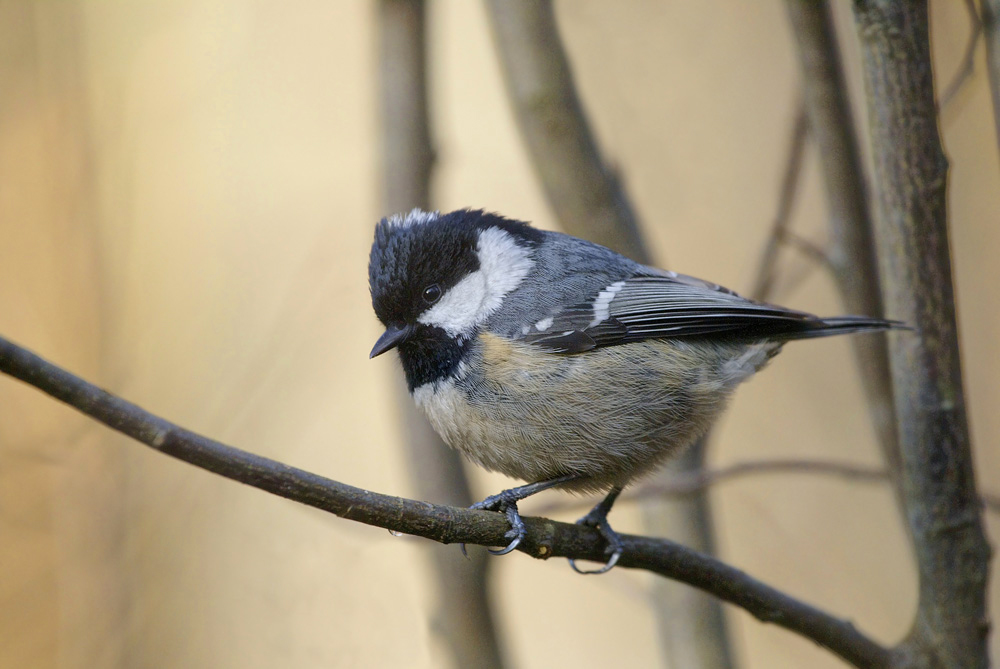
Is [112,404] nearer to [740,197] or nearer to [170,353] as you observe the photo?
[170,353]

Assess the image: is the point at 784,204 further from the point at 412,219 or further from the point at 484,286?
the point at 412,219

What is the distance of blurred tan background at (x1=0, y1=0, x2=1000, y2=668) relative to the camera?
2.12 metres

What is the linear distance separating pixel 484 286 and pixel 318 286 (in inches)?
43.8

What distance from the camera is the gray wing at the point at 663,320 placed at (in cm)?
165

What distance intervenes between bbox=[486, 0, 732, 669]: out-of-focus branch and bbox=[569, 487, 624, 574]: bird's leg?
341mm

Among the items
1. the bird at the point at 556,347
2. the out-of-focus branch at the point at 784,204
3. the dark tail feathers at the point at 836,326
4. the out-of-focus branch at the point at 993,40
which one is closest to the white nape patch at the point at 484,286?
the bird at the point at 556,347

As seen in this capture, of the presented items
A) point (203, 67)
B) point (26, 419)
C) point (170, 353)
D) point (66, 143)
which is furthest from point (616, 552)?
point (203, 67)

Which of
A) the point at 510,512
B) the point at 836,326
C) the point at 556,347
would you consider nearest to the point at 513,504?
the point at 510,512

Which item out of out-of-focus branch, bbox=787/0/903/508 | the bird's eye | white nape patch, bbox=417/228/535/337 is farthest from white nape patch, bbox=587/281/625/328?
out-of-focus branch, bbox=787/0/903/508

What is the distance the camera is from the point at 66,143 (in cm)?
230

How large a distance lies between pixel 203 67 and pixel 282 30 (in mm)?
359

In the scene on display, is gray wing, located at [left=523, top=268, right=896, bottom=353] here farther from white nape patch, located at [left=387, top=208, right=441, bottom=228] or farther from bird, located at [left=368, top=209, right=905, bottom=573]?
white nape patch, located at [left=387, top=208, right=441, bottom=228]

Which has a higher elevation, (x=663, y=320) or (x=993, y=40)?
(x=993, y=40)

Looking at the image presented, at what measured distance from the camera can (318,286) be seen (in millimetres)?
2682
